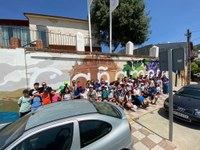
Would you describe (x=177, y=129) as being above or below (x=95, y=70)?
below

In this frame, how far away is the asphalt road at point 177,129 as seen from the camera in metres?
3.42

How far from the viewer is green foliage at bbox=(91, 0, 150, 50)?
472 inches

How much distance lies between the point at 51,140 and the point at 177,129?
4.12 meters

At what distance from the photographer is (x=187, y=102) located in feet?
15.0

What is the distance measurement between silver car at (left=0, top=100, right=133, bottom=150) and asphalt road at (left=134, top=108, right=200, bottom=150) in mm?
2027

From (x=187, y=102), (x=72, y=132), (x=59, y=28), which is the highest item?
(x=59, y=28)

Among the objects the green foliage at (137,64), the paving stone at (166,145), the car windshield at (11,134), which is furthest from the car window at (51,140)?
the green foliage at (137,64)

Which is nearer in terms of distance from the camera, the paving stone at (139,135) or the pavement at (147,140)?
the pavement at (147,140)

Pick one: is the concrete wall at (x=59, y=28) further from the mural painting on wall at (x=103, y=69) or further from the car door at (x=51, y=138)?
the car door at (x=51, y=138)

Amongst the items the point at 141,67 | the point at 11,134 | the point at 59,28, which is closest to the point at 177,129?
the point at 11,134

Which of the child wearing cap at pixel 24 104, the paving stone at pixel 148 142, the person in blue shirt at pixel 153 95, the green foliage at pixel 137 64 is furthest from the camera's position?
the green foliage at pixel 137 64

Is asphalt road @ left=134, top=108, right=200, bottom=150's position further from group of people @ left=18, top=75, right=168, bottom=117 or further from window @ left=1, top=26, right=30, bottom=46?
window @ left=1, top=26, right=30, bottom=46

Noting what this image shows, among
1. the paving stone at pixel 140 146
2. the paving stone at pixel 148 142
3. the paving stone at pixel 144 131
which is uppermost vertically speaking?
the paving stone at pixel 144 131

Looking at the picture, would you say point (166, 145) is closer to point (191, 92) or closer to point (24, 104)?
point (191, 92)
